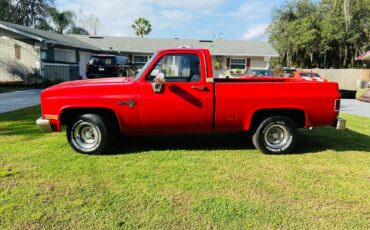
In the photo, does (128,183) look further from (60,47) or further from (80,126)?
(60,47)

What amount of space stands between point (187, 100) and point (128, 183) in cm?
185

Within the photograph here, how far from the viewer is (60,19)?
4472 cm

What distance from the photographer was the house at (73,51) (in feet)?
69.4

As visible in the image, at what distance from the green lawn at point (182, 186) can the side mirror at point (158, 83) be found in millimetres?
1194

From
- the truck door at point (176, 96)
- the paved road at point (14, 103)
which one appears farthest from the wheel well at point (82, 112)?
the paved road at point (14, 103)

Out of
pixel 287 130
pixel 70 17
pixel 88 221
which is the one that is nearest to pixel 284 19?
pixel 70 17

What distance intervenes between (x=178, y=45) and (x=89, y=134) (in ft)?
101

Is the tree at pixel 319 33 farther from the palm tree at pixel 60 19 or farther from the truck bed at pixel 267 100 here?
the truck bed at pixel 267 100

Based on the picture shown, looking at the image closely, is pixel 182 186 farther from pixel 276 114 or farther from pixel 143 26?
pixel 143 26

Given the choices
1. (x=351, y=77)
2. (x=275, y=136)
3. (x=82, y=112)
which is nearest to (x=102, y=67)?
(x=82, y=112)

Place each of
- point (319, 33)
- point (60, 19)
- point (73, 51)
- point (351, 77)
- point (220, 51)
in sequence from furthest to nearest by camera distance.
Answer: point (60, 19) < point (319, 33) < point (220, 51) < point (351, 77) < point (73, 51)

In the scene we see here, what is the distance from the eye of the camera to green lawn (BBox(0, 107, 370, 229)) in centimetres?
372

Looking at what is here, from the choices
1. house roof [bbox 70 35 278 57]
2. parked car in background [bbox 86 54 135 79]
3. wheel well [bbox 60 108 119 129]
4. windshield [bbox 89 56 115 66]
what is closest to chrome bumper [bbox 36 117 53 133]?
wheel well [bbox 60 108 119 129]

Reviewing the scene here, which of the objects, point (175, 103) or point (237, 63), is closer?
point (175, 103)
